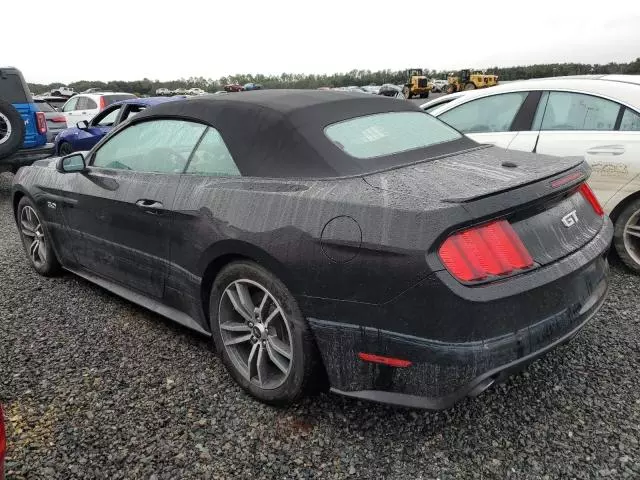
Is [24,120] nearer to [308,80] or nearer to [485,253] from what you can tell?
[485,253]

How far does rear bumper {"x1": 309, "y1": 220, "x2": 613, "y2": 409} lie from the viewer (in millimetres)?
1914

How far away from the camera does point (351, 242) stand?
6.64ft

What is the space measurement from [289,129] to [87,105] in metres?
13.6

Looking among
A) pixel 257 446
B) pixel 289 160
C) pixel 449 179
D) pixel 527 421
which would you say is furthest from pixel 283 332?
pixel 527 421

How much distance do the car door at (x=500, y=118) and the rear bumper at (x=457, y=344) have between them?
2.57 m

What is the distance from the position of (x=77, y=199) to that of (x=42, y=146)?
6.06 metres

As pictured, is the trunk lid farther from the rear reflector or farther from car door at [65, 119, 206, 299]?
car door at [65, 119, 206, 299]

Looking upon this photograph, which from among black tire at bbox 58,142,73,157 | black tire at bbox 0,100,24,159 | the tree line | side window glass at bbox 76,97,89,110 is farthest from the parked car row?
the tree line

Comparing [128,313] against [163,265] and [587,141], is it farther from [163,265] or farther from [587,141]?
[587,141]

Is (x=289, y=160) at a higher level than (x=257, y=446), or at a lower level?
higher

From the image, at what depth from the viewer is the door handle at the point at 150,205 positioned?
114 inches

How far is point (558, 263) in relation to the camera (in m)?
2.14

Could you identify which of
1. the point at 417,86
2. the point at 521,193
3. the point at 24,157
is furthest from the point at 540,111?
the point at 417,86

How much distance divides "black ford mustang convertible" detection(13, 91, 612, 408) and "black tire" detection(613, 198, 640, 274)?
1.73m
